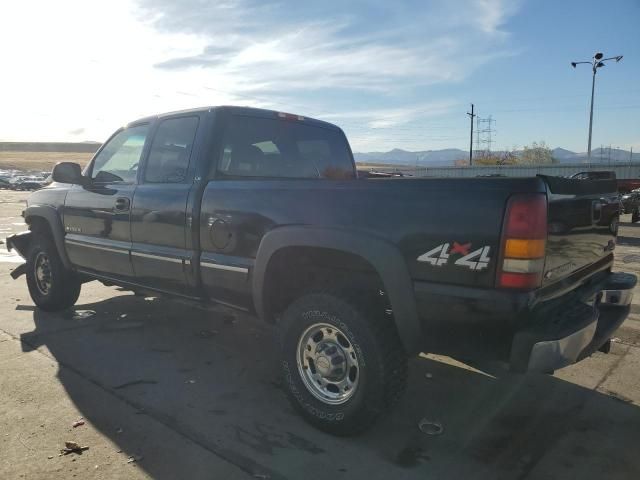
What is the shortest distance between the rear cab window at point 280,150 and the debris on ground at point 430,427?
7.01 ft

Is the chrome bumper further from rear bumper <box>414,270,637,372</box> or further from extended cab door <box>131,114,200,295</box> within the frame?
extended cab door <box>131,114,200,295</box>

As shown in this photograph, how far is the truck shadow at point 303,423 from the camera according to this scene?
8.93 feet

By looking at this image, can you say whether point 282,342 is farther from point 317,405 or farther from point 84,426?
point 84,426

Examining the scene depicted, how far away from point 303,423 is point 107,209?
2597 mm

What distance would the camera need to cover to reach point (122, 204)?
14.2ft

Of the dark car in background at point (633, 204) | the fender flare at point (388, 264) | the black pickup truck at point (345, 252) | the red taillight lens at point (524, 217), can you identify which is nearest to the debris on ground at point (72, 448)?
the black pickup truck at point (345, 252)

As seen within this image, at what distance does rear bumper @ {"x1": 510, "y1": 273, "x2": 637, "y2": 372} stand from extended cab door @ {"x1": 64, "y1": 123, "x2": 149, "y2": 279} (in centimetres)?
320

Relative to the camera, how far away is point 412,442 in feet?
9.75

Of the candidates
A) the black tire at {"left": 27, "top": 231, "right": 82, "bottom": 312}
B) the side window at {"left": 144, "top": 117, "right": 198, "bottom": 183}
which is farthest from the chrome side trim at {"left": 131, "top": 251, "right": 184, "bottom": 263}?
the black tire at {"left": 27, "top": 231, "right": 82, "bottom": 312}

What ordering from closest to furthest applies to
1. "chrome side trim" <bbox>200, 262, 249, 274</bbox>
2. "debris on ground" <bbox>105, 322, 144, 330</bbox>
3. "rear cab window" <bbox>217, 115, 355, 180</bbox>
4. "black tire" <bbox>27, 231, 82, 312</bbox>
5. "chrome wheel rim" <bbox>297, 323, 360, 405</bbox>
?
"chrome wheel rim" <bbox>297, 323, 360, 405</bbox>, "chrome side trim" <bbox>200, 262, 249, 274</bbox>, "rear cab window" <bbox>217, 115, 355, 180</bbox>, "debris on ground" <bbox>105, 322, 144, 330</bbox>, "black tire" <bbox>27, 231, 82, 312</bbox>

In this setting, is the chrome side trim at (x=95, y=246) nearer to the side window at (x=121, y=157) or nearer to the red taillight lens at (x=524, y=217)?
the side window at (x=121, y=157)

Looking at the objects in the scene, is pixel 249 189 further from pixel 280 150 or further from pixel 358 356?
pixel 358 356

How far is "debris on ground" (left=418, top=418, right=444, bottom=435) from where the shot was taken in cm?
309

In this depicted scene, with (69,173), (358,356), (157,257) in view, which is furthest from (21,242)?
(358,356)
